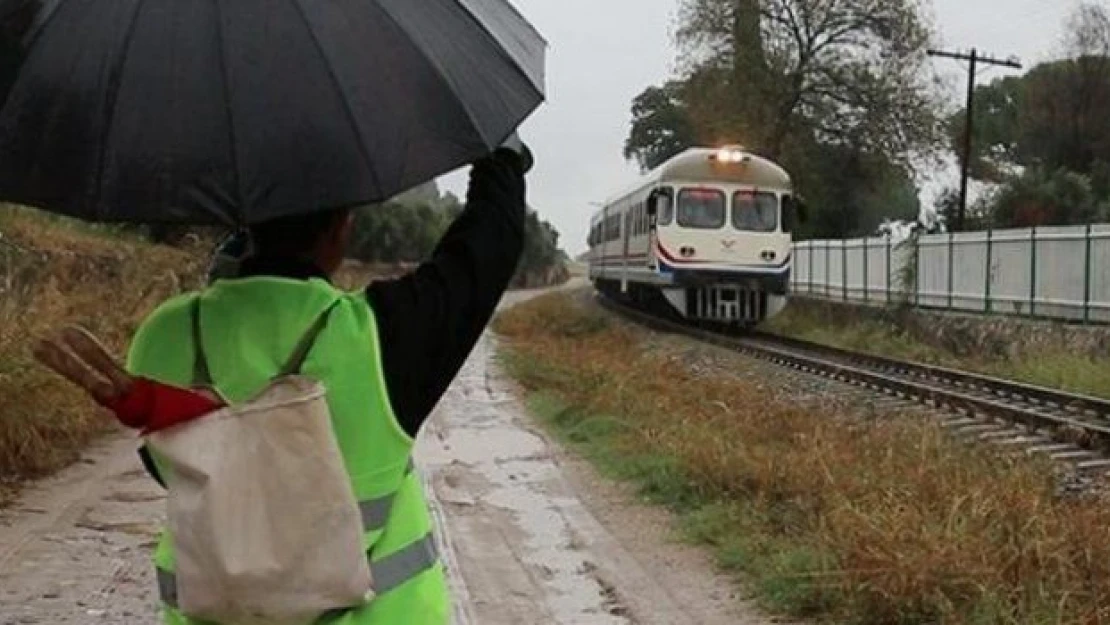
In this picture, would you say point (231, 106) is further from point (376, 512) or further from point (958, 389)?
point (958, 389)

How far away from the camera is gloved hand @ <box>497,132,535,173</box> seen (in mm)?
2703

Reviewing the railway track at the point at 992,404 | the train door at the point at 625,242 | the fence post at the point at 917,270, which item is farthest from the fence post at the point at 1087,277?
the train door at the point at 625,242

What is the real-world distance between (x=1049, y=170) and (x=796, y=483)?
4913cm

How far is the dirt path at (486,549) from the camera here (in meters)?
6.68

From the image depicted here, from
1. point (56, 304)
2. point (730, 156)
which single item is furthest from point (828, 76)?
point (56, 304)

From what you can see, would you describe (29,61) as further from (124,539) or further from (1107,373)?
(1107,373)

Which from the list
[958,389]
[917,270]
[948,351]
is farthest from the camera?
[917,270]

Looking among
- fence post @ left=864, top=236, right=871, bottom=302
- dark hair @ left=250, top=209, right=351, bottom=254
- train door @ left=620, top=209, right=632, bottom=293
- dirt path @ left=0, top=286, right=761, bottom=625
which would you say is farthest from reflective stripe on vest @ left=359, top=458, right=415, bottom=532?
fence post @ left=864, top=236, right=871, bottom=302

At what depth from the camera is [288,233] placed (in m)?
2.41

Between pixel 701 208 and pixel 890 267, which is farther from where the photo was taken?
pixel 890 267

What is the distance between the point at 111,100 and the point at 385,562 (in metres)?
0.84

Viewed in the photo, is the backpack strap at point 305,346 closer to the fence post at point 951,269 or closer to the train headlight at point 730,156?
the train headlight at point 730,156

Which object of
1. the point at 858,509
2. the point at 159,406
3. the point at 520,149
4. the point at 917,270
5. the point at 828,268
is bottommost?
the point at 858,509

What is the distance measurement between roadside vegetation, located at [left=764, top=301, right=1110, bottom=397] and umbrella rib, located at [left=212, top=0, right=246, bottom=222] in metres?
16.4
